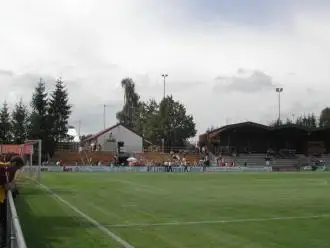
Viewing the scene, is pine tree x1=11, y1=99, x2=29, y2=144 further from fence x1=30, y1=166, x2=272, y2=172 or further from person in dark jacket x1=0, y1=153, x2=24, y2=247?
person in dark jacket x1=0, y1=153, x2=24, y2=247

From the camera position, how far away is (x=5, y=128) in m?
99.2

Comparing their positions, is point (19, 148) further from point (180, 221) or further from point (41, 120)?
point (41, 120)

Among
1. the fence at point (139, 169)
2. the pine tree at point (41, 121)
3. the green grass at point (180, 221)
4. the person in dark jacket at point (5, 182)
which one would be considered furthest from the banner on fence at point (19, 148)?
the pine tree at point (41, 121)

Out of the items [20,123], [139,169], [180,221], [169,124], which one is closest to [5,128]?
[20,123]

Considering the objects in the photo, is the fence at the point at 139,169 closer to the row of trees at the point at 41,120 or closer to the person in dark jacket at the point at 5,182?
the row of trees at the point at 41,120

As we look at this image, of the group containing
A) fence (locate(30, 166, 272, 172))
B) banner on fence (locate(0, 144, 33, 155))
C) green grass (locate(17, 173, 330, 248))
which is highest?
banner on fence (locate(0, 144, 33, 155))

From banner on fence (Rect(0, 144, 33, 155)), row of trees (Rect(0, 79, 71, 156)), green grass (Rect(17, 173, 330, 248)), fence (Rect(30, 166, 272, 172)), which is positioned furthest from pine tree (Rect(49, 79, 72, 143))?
green grass (Rect(17, 173, 330, 248))

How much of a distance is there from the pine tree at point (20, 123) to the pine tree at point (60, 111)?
4.85m

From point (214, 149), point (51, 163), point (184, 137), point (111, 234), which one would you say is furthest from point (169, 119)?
point (111, 234)

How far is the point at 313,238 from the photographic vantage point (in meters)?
13.9

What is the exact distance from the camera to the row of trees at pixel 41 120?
99000 mm

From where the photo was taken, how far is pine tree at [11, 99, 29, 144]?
99938mm

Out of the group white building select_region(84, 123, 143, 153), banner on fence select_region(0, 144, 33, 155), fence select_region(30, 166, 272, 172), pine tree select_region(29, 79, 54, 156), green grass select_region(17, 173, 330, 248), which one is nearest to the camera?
green grass select_region(17, 173, 330, 248)

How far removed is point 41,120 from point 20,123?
3.91 metres
